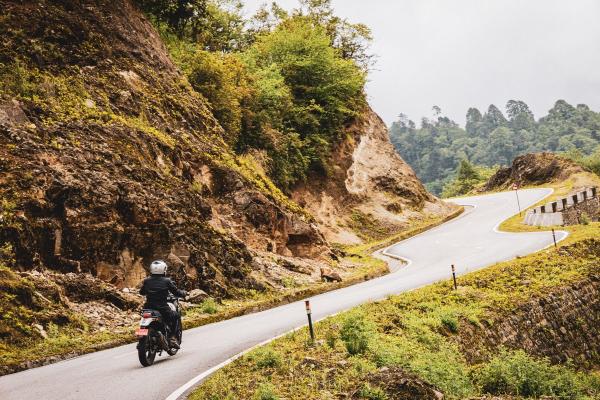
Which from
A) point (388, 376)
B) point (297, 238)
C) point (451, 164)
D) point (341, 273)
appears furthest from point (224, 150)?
point (451, 164)

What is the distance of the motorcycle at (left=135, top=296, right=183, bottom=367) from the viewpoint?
873 cm

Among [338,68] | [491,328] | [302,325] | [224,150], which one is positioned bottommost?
[491,328]

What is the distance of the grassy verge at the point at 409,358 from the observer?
7590mm

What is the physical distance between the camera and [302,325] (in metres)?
12.0

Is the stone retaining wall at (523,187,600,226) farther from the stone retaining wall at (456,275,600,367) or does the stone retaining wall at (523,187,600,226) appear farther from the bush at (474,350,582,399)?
the bush at (474,350,582,399)

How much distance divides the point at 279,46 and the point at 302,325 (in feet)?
93.6

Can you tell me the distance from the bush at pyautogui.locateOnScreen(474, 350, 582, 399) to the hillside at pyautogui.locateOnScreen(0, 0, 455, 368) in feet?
24.1

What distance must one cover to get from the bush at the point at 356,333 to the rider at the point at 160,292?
319 centimetres

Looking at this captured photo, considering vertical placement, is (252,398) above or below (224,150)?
below

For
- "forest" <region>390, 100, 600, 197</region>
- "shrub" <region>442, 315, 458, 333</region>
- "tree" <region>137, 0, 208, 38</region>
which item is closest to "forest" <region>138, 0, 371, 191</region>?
"tree" <region>137, 0, 208, 38</region>

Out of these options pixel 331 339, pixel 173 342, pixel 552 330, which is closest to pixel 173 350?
pixel 173 342

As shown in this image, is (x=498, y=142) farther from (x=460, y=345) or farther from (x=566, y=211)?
(x=460, y=345)

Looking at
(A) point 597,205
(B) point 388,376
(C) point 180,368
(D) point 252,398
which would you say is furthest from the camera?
(A) point 597,205

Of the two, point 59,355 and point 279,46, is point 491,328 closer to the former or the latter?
point 59,355
